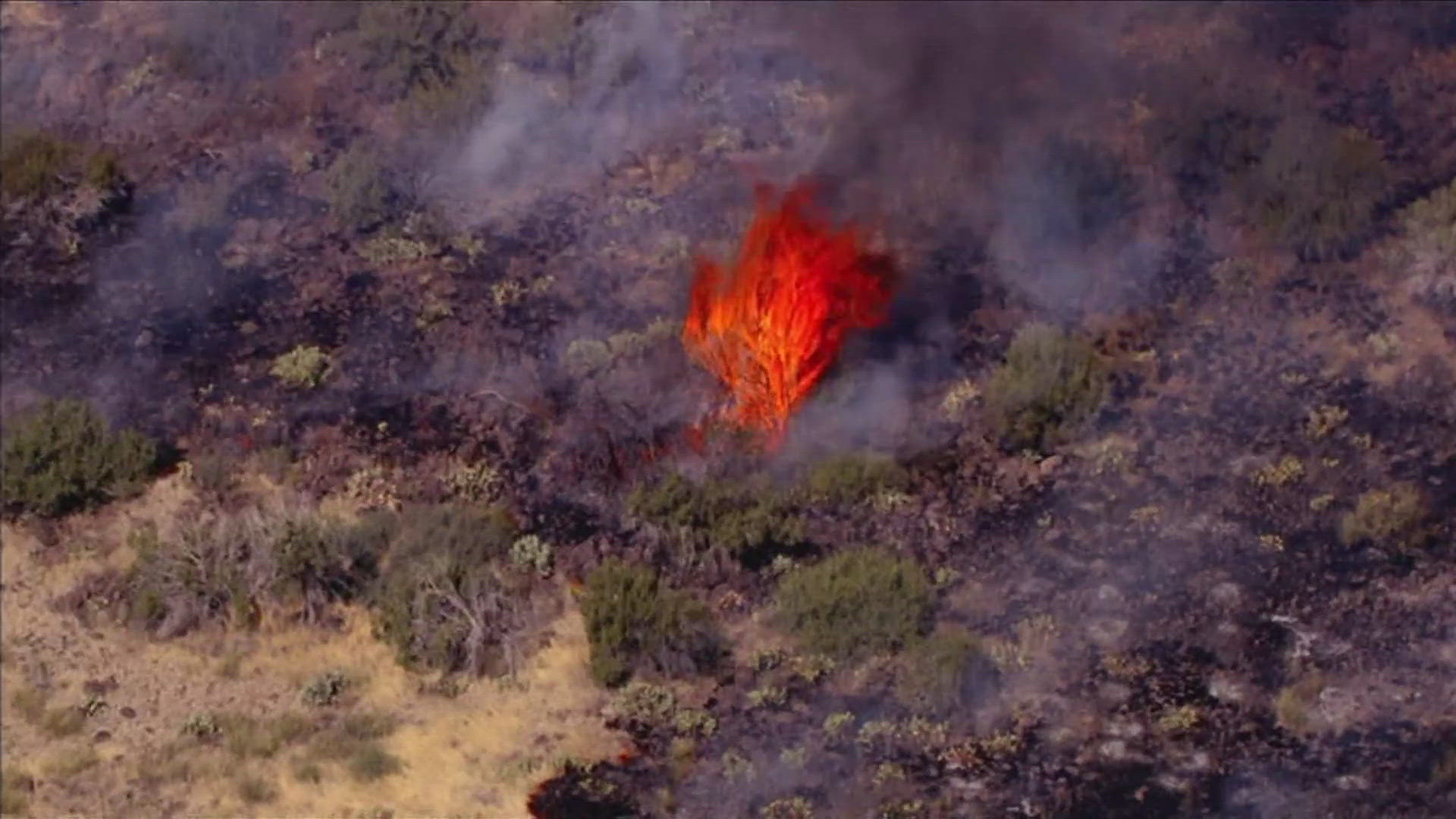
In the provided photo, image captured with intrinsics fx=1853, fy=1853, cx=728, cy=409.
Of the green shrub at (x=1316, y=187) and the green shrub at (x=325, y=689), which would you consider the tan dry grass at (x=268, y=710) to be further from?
the green shrub at (x=1316, y=187)

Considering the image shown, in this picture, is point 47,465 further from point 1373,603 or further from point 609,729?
point 1373,603

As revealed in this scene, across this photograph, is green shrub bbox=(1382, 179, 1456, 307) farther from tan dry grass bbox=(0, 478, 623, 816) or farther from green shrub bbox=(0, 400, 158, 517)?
green shrub bbox=(0, 400, 158, 517)

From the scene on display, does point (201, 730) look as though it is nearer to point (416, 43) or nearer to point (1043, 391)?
point (1043, 391)

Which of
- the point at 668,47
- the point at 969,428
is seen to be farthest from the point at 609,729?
the point at 668,47

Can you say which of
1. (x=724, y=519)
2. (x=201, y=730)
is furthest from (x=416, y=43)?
(x=201, y=730)

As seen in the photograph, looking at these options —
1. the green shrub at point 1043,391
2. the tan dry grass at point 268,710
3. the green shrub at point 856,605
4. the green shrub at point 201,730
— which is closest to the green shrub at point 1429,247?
the green shrub at point 1043,391

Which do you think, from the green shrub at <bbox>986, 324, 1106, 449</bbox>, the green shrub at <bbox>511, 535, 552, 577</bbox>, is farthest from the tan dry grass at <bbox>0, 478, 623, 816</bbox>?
the green shrub at <bbox>986, 324, 1106, 449</bbox>
